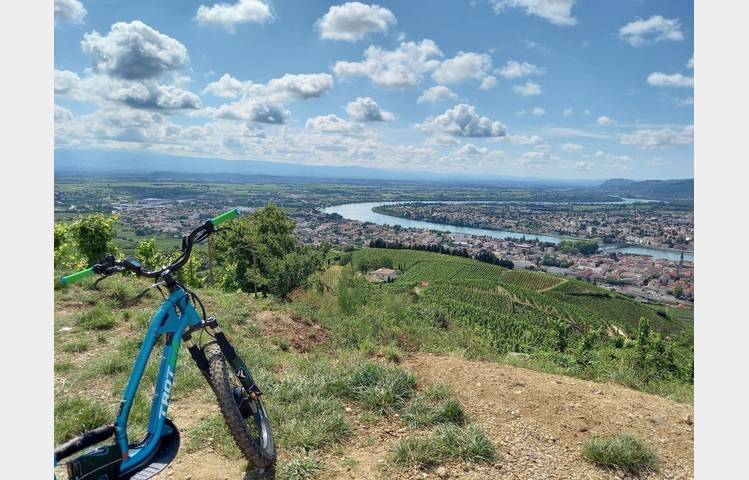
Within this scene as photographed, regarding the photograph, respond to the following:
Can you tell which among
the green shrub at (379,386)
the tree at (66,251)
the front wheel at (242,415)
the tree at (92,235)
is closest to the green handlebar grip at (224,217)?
the front wheel at (242,415)

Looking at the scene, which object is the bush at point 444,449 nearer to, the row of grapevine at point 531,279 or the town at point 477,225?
the town at point 477,225

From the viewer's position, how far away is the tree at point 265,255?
11031 millimetres

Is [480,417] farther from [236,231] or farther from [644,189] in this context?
[644,189]

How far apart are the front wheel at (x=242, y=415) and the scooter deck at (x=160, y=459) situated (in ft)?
1.40

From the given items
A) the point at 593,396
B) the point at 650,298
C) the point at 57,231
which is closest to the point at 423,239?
the point at 650,298

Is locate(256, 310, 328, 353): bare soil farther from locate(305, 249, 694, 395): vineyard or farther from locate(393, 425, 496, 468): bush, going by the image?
locate(393, 425, 496, 468): bush

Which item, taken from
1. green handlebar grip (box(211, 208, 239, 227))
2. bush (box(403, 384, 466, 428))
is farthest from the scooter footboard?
bush (box(403, 384, 466, 428))

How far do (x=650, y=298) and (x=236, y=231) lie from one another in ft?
152

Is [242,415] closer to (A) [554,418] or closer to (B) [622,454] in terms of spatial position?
(A) [554,418]

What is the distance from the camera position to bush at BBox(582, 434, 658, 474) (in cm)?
322

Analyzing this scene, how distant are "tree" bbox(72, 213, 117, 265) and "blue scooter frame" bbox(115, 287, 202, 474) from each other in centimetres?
1116

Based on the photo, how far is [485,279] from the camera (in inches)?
1825

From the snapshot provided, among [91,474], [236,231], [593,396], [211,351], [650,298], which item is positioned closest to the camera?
[91,474]

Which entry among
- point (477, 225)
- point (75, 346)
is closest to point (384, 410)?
point (75, 346)
